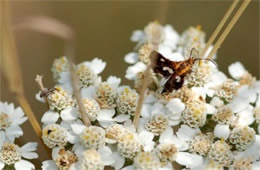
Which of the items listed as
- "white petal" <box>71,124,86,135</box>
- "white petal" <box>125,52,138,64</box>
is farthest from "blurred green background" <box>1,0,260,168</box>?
"white petal" <box>71,124,86,135</box>

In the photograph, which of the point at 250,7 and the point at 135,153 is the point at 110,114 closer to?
the point at 135,153

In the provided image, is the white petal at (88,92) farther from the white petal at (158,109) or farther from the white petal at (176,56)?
the white petal at (176,56)

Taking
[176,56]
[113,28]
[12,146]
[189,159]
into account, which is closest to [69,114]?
[12,146]

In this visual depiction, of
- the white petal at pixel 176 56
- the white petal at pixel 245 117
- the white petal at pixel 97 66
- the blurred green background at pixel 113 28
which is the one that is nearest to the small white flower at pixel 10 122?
the white petal at pixel 97 66

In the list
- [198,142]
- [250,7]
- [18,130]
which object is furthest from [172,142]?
[250,7]

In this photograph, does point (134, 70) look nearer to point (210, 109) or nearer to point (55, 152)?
point (210, 109)

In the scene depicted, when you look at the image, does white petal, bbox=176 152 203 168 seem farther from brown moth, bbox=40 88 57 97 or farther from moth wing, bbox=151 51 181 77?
brown moth, bbox=40 88 57 97

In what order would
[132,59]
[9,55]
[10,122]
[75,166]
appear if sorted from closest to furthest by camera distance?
[9,55], [75,166], [10,122], [132,59]
